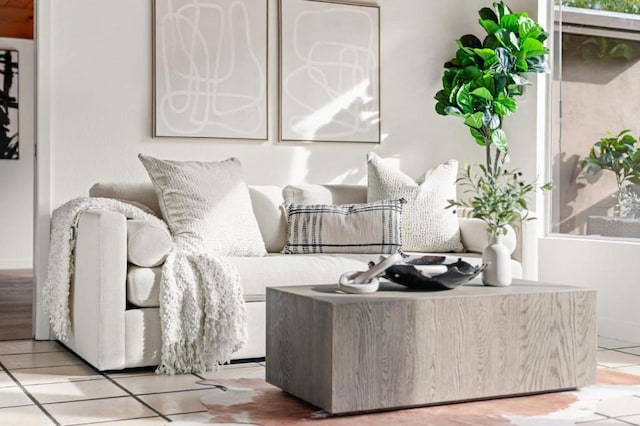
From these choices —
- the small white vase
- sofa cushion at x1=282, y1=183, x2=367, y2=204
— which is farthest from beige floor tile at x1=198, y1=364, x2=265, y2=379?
sofa cushion at x1=282, y1=183, x2=367, y2=204

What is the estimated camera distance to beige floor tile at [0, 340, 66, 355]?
416 cm

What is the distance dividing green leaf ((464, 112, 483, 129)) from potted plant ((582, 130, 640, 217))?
2.23 ft

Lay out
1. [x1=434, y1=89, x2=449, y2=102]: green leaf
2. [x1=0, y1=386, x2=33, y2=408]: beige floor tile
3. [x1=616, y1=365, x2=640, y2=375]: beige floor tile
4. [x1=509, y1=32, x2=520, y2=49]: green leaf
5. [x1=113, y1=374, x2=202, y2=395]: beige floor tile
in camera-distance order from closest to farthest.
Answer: [x1=0, y1=386, x2=33, y2=408]: beige floor tile < [x1=113, y1=374, x2=202, y2=395]: beige floor tile < [x1=616, y1=365, x2=640, y2=375]: beige floor tile < [x1=509, y1=32, x2=520, y2=49]: green leaf < [x1=434, y1=89, x2=449, y2=102]: green leaf

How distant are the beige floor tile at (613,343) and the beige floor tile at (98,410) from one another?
8.19 ft

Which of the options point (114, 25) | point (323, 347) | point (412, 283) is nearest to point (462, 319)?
point (412, 283)

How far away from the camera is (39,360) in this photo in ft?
12.8

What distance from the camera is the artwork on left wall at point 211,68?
478 cm

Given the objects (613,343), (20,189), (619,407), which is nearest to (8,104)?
(20,189)

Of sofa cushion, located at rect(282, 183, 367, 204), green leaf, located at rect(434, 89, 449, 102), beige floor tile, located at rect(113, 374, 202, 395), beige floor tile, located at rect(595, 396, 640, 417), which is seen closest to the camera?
beige floor tile, located at rect(595, 396, 640, 417)

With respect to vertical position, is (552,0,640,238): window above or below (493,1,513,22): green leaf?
below

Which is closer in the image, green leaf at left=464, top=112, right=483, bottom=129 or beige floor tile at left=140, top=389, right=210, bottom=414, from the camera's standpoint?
beige floor tile at left=140, top=389, right=210, bottom=414

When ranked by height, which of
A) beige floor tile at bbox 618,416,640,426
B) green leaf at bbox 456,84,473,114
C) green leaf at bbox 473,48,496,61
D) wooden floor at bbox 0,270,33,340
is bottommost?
wooden floor at bbox 0,270,33,340

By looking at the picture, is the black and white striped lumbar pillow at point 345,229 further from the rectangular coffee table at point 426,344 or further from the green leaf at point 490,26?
the green leaf at point 490,26

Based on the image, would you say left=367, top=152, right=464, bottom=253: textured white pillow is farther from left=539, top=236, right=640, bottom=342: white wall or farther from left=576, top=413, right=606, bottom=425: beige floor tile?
left=576, top=413, right=606, bottom=425: beige floor tile
